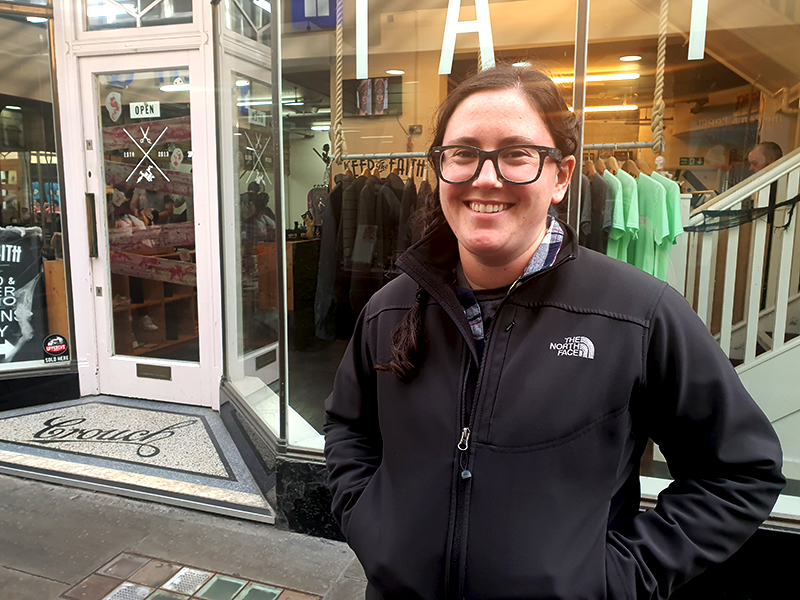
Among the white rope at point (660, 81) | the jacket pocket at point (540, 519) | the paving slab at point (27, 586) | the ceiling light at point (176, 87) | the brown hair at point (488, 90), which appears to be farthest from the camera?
the ceiling light at point (176, 87)

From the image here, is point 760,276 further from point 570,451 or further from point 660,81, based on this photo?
point 570,451

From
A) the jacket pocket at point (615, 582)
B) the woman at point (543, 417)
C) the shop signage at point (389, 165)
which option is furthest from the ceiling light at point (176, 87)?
the jacket pocket at point (615, 582)

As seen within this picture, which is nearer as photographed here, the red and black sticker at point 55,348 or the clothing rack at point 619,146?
the clothing rack at point 619,146

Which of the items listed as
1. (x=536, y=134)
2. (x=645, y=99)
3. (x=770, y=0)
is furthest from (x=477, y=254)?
(x=770, y=0)

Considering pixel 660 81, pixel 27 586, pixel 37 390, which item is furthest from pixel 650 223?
pixel 37 390

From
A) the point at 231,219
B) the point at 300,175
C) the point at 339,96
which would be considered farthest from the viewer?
the point at 231,219

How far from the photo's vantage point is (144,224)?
4.52 metres

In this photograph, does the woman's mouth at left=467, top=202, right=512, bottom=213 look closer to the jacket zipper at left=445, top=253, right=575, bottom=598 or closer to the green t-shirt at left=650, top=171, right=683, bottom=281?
the jacket zipper at left=445, top=253, right=575, bottom=598

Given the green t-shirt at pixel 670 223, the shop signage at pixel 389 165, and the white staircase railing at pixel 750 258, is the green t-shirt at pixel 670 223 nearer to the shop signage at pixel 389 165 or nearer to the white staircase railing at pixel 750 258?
the white staircase railing at pixel 750 258

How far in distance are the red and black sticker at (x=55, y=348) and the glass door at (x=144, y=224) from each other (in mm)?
255

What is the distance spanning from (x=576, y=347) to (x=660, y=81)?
2.42 m

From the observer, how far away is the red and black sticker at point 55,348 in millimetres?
4523

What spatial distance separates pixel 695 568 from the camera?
3.63 ft

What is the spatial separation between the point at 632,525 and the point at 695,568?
→ 130 millimetres
